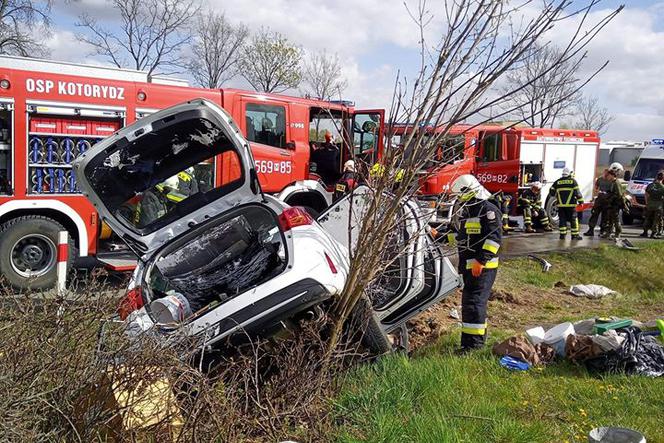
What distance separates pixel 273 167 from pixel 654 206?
31.7 feet

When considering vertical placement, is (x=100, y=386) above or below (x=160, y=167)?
below

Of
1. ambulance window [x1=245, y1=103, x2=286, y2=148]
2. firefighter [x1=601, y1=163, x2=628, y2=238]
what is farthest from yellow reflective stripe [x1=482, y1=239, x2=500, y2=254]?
firefighter [x1=601, y1=163, x2=628, y2=238]

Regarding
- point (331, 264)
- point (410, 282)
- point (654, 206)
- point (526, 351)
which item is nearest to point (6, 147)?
point (331, 264)

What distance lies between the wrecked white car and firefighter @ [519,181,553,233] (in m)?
9.97

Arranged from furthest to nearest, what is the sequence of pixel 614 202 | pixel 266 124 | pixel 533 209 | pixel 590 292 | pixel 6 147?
pixel 533 209 < pixel 614 202 < pixel 266 124 < pixel 590 292 < pixel 6 147

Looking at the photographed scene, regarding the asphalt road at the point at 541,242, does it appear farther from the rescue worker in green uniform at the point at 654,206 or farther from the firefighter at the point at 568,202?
the rescue worker in green uniform at the point at 654,206

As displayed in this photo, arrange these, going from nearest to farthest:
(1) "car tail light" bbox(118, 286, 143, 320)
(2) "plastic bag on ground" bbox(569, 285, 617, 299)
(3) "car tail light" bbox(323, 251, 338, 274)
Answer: (1) "car tail light" bbox(118, 286, 143, 320) → (3) "car tail light" bbox(323, 251, 338, 274) → (2) "plastic bag on ground" bbox(569, 285, 617, 299)

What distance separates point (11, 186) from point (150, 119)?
3.23 m

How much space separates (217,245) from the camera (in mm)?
5078

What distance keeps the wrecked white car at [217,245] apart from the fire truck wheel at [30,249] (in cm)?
212

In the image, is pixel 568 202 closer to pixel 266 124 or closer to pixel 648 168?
pixel 648 168

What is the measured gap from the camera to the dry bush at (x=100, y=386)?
100 inches

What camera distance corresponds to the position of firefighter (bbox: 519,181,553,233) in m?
14.4

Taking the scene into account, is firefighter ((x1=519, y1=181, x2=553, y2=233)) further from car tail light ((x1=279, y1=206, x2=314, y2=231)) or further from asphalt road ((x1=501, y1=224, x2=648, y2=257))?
car tail light ((x1=279, y1=206, x2=314, y2=231))
